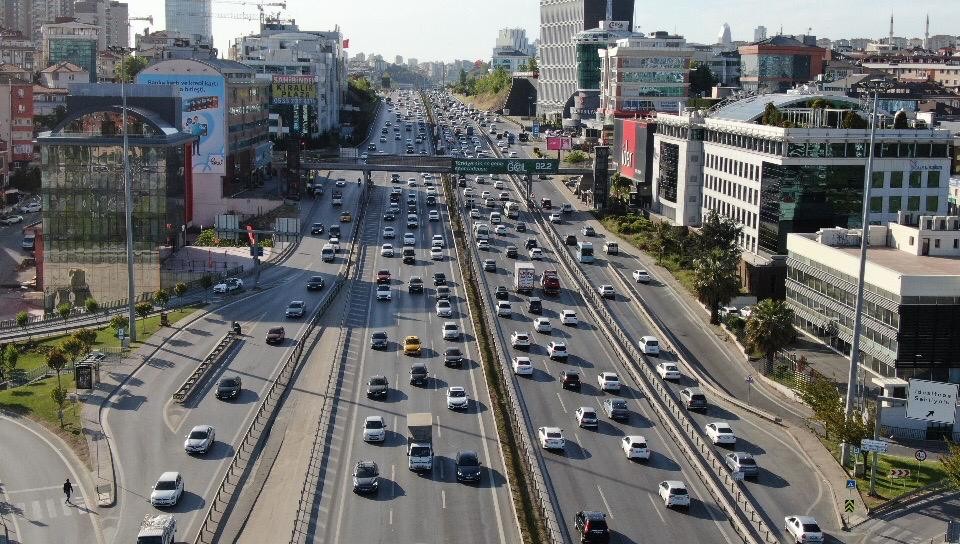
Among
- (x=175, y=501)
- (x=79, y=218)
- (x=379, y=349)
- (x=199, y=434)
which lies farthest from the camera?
(x=79, y=218)

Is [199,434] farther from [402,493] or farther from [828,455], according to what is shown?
[828,455]

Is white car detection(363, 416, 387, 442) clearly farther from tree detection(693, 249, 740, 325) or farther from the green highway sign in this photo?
the green highway sign

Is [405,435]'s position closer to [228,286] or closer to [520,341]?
[520,341]

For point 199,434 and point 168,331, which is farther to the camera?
point 168,331

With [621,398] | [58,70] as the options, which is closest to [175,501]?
[621,398]

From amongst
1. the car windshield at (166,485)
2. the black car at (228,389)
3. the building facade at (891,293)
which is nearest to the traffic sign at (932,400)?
the building facade at (891,293)

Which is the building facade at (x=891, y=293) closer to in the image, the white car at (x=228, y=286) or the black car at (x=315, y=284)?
the black car at (x=315, y=284)

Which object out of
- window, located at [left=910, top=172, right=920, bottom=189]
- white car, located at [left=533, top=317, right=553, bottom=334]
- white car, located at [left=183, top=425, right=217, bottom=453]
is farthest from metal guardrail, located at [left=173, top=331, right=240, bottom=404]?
window, located at [left=910, top=172, right=920, bottom=189]
